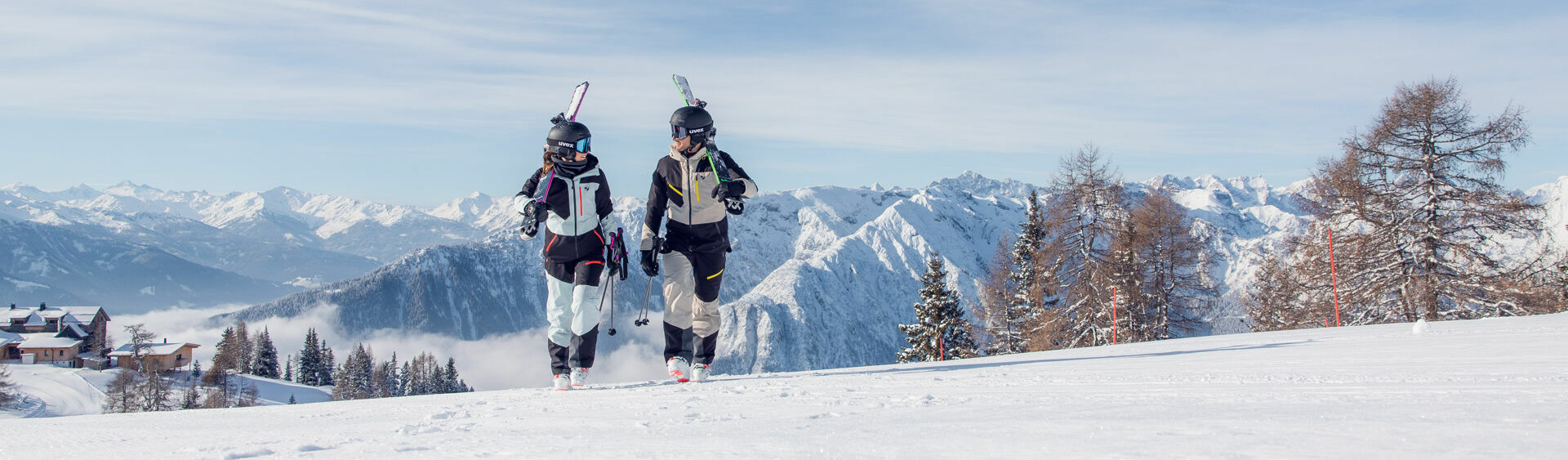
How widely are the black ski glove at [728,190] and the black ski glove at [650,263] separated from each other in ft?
2.71

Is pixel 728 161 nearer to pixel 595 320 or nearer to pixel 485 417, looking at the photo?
pixel 595 320

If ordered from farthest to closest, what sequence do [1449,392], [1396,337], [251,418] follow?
[1396,337], [251,418], [1449,392]

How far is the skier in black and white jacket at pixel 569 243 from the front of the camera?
7.66m

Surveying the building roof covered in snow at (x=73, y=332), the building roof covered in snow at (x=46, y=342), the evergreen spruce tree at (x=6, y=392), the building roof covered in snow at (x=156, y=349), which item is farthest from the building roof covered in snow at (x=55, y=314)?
the evergreen spruce tree at (x=6, y=392)

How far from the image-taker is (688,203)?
8289 millimetres

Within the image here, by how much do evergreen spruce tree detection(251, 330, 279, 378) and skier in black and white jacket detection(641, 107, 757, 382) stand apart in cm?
9015

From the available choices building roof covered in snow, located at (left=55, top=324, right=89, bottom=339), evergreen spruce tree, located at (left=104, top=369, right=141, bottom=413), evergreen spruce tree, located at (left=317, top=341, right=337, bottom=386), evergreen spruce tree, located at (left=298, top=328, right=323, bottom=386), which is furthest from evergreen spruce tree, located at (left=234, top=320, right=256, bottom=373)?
evergreen spruce tree, located at (left=104, top=369, right=141, bottom=413)

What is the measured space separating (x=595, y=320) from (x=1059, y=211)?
79.7 feet

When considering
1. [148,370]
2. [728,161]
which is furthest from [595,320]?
[148,370]

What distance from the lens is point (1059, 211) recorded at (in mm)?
29219

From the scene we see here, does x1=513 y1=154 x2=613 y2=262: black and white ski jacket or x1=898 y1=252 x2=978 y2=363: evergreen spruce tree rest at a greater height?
x1=513 y1=154 x2=613 y2=262: black and white ski jacket

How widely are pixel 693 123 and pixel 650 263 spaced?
4.71 feet

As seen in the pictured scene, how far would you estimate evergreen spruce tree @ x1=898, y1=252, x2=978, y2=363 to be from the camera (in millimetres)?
30266

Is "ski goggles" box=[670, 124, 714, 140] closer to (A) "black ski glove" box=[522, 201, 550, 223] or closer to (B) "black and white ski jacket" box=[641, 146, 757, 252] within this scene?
(B) "black and white ski jacket" box=[641, 146, 757, 252]
